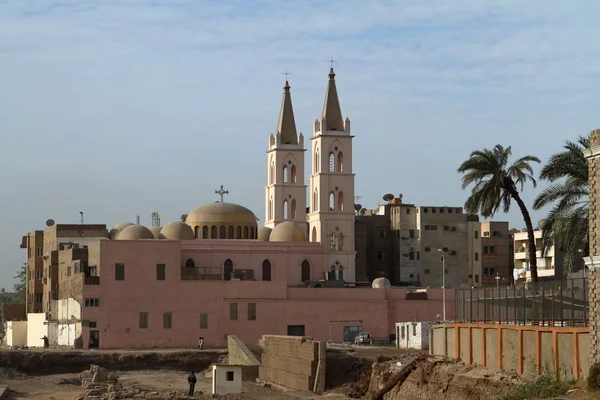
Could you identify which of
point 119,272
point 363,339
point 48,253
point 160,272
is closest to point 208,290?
point 160,272

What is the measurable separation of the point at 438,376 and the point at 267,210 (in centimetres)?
5972

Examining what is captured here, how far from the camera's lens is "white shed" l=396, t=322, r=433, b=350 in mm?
64625

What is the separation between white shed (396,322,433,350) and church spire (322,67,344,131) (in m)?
32.9

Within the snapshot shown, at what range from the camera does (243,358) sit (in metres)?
66.1

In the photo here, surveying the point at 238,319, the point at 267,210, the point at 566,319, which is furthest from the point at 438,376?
the point at 267,210

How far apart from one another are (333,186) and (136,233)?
1853cm

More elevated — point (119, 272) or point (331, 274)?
point (331, 274)

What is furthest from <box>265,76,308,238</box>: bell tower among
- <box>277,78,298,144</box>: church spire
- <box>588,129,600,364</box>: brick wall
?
<box>588,129,600,364</box>: brick wall

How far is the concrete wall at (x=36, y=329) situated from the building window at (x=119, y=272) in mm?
11245

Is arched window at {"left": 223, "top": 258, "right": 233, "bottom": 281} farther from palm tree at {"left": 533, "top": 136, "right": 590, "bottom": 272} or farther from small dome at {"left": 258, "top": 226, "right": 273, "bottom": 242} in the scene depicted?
palm tree at {"left": 533, "top": 136, "right": 590, "bottom": 272}

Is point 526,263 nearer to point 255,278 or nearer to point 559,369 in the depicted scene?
point 255,278

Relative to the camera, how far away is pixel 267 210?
104 m

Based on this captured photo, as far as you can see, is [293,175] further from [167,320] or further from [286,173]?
[167,320]

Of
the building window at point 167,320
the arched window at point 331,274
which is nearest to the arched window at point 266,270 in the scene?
the arched window at point 331,274
